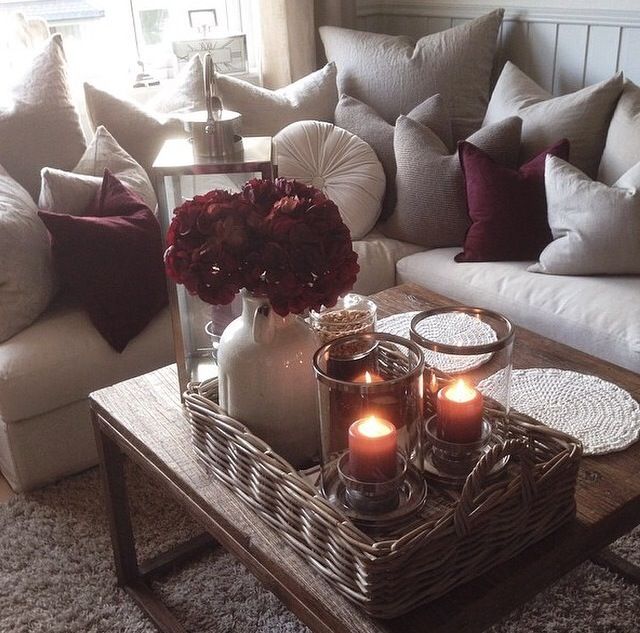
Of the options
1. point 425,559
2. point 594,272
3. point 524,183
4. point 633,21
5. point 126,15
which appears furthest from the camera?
point 126,15

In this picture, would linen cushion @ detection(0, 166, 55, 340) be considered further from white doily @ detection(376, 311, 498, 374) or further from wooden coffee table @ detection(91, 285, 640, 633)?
white doily @ detection(376, 311, 498, 374)

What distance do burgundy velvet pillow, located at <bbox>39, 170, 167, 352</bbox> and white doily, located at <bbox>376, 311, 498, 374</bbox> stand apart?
98 cm

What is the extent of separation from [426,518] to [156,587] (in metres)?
0.87

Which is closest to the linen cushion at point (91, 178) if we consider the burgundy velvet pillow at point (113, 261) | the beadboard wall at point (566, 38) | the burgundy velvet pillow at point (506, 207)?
the burgundy velvet pillow at point (113, 261)

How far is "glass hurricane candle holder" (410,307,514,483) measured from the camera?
1125 millimetres

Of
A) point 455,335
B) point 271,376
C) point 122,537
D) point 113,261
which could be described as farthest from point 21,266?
point 455,335

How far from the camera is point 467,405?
1.12 m

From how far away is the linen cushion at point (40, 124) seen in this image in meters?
2.30

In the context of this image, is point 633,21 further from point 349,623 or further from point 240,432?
point 349,623

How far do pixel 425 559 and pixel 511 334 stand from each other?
36 centimetres

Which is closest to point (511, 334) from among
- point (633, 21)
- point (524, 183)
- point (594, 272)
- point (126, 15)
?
point (594, 272)

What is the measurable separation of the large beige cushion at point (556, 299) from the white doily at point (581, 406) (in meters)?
0.40

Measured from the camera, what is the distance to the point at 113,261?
1.98 m

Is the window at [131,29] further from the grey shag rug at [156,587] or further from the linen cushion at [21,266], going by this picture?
the grey shag rug at [156,587]
